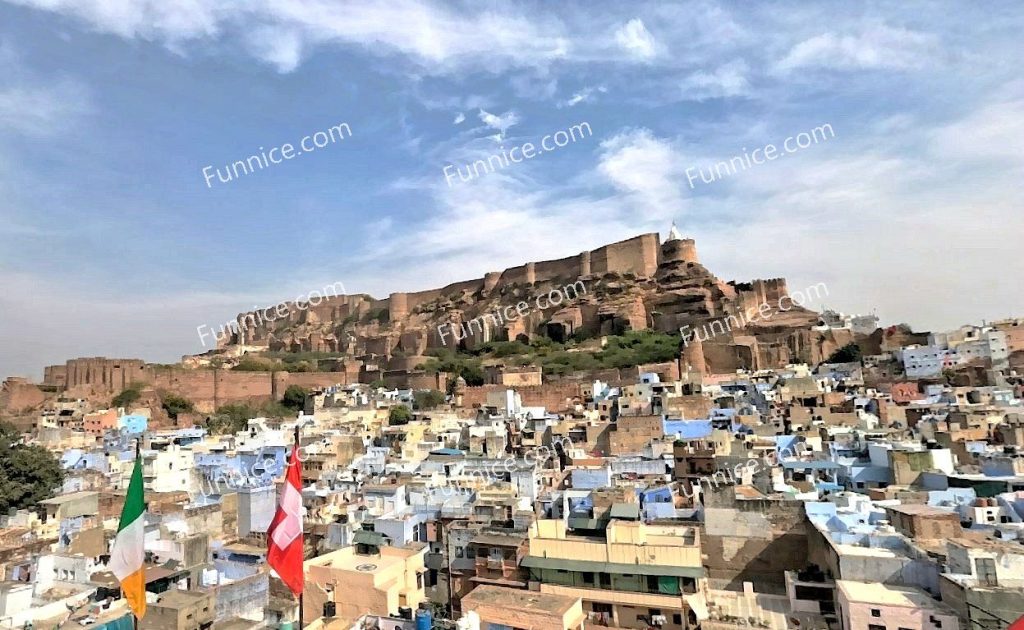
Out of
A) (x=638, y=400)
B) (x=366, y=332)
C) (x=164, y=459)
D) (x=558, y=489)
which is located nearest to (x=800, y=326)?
(x=638, y=400)

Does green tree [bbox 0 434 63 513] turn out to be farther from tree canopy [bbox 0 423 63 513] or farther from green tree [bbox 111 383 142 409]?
green tree [bbox 111 383 142 409]

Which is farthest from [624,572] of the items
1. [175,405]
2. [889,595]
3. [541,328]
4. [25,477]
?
[541,328]

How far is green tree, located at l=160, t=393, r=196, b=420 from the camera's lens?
3947 centimetres

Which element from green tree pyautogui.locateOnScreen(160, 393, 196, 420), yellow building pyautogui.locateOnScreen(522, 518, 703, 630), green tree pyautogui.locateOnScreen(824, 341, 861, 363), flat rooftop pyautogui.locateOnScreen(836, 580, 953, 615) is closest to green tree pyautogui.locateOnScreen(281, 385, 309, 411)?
green tree pyautogui.locateOnScreen(160, 393, 196, 420)

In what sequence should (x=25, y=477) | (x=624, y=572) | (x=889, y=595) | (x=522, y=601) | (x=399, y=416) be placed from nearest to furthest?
1. (x=889, y=595)
2. (x=522, y=601)
3. (x=624, y=572)
4. (x=25, y=477)
5. (x=399, y=416)

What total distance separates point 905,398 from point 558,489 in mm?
16823

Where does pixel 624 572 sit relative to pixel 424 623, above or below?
below

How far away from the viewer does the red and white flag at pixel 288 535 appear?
528 centimetres

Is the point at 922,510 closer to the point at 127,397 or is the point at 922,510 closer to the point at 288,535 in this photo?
the point at 288,535

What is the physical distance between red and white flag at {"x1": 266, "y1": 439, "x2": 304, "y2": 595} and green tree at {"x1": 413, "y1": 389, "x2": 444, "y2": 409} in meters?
29.2

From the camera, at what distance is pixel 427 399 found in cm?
3656

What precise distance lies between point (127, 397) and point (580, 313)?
31.7 meters

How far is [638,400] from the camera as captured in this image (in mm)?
25328

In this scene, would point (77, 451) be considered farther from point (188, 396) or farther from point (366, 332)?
point (366, 332)
